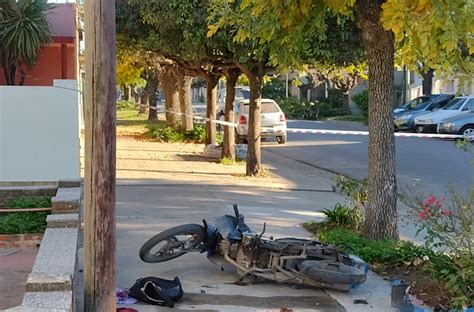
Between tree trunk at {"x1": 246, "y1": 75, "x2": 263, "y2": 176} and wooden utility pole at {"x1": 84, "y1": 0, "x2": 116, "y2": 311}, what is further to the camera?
→ tree trunk at {"x1": 246, "y1": 75, "x2": 263, "y2": 176}

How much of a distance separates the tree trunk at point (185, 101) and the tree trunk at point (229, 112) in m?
6.77

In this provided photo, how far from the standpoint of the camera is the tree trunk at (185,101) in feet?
87.6

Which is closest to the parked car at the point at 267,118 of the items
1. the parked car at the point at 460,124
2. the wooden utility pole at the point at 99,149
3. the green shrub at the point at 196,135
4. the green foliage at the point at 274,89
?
the green shrub at the point at 196,135

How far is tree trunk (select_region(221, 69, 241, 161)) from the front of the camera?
59.0 feet

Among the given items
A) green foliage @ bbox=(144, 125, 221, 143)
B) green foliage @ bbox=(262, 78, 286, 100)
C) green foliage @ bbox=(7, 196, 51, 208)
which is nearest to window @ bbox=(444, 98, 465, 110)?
green foliage @ bbox=(144, 125, 221, 143)

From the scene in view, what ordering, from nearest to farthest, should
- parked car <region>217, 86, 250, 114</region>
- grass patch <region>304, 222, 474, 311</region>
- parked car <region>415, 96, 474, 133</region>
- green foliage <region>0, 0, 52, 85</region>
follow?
grass patch <region>304, 222, 474, 311</region> → green foliage <region>0, 0, 52, 85</region> → parked car <region>415, 96, 474, 133</region> → parked car <region>217, 86, 250, 114</region>

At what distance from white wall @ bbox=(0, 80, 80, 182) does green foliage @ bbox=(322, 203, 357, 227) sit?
370 centimetres

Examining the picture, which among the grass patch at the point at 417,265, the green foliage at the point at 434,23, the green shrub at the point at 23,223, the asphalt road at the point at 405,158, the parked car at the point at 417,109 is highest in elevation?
the green foliage at the point at 434,23

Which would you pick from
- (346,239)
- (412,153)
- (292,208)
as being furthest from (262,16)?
(412,153)

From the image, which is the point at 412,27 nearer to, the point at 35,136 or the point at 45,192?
the point at 45,192

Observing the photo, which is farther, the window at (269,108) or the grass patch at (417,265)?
the window at (269,108)

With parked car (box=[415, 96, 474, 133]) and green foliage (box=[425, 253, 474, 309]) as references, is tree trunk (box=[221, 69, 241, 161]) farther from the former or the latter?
parked car (box=[415, 96, 474, 133])

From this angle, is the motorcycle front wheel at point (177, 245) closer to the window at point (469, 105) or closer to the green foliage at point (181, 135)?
the green foliage at point (181, 135)

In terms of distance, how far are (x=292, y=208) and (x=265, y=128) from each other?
1451cm
